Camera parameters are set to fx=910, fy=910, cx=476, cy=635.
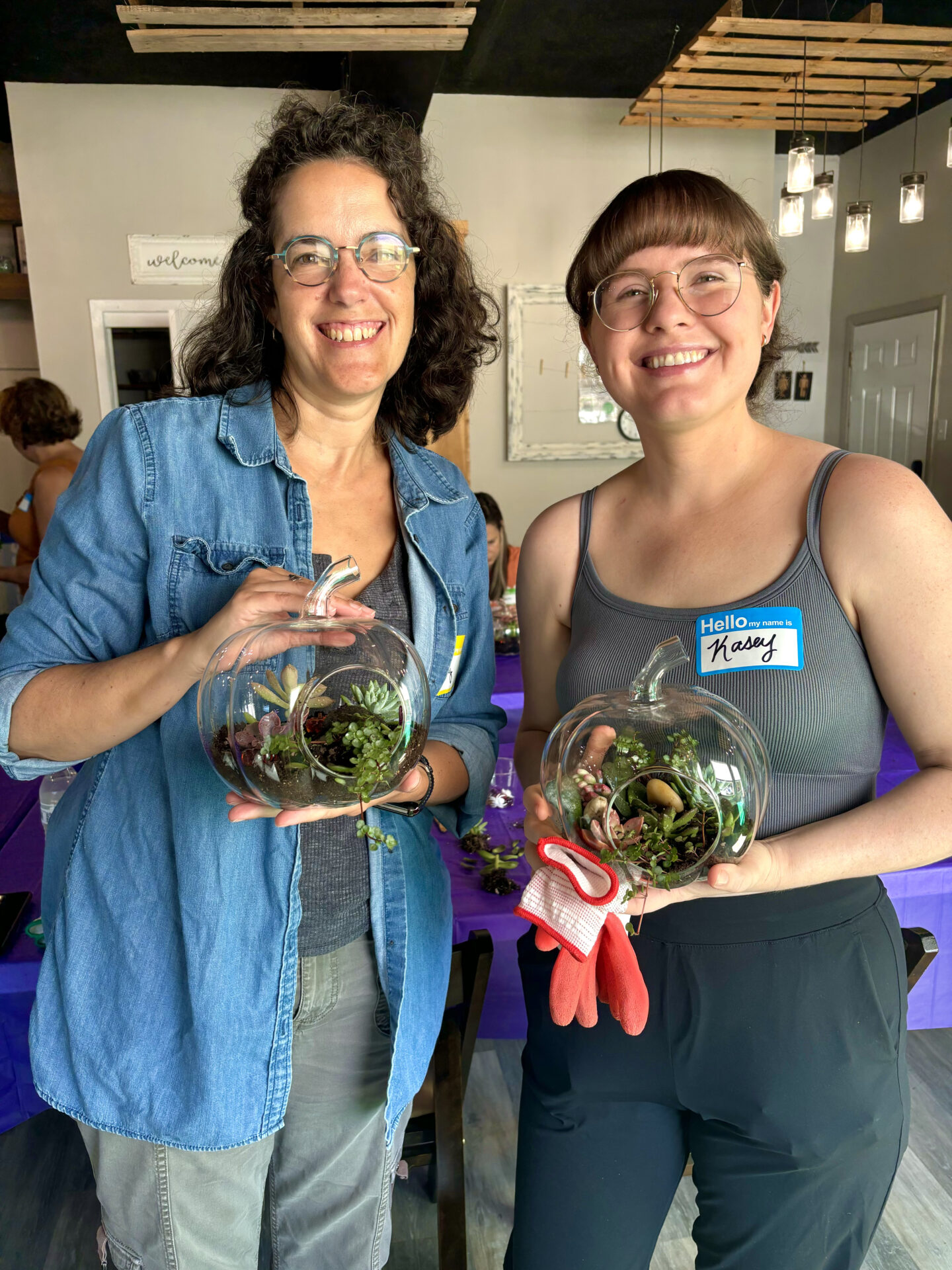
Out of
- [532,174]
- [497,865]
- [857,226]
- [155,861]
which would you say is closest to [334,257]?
[155,861]

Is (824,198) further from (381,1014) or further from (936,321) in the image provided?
(381,1014)

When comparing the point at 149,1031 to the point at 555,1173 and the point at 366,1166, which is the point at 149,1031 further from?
the point at 555,1173

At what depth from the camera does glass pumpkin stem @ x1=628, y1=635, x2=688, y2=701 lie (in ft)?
3.33

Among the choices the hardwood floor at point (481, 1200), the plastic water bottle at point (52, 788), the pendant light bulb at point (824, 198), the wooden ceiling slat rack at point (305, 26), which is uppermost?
the wooden ceiling slat rack at point (305, 26)

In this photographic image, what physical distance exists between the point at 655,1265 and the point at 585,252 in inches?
79.5

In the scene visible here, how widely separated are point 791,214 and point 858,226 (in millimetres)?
385

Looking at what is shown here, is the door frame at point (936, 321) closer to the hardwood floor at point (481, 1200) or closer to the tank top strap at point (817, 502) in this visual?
the hardwood floor at point (481, 1200)

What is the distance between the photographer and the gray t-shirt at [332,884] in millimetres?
1206

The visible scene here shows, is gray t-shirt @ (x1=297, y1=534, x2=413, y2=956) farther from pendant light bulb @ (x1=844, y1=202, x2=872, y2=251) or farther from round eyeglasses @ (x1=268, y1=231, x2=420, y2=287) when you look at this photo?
pendant light bulb @ (x1=844, y1=202, x2=872, y2=251)

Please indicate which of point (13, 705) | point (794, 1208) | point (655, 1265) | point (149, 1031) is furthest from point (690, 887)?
point (655, 1265)

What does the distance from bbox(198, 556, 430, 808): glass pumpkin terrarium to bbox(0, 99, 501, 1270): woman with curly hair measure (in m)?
0.03

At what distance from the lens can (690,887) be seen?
1.00m

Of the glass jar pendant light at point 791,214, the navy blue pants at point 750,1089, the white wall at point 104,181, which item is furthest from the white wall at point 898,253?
the navy blue pants at point 750,1089

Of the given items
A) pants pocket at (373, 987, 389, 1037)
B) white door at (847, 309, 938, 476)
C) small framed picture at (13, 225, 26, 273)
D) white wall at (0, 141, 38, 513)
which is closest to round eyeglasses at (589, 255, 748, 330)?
pants pocket at (373, 987, 389, 1037)
